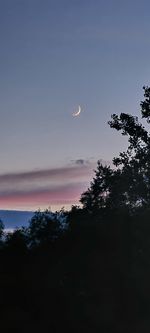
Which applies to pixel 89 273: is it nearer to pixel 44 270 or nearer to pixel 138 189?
pixel 44 270

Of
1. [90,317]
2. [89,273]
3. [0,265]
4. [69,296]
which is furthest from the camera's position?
[0,265]

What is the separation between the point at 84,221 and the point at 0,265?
29.8 ft

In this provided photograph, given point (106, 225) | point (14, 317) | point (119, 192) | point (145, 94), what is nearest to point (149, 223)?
point (106, 225)

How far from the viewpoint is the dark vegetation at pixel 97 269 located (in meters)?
34.9

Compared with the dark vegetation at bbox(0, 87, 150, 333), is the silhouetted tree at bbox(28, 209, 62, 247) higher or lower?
higher

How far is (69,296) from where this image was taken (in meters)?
38.5

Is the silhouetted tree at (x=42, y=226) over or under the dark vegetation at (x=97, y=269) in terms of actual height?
over

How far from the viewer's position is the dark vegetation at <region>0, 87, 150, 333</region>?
3488cm

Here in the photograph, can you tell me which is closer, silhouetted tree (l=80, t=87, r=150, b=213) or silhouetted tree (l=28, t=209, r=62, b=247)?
silhouetted tree (l=80, t=87, r=150, b=213)

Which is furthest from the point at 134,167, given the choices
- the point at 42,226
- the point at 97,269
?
the point at 42,226

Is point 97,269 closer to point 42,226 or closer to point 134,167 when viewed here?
point 134,167

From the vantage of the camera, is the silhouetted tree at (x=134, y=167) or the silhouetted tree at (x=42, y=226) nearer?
the silhouetted tree at (x=134, y=167)

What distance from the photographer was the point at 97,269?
138 feet

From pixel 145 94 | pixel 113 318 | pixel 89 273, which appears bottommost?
pixel 113 318
